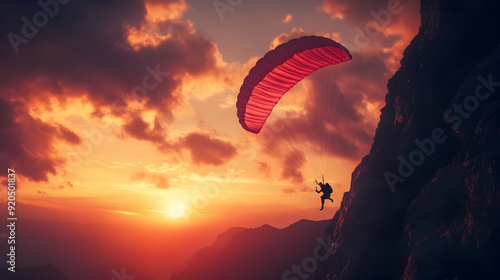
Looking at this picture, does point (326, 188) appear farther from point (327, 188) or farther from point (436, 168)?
point (436, 168)

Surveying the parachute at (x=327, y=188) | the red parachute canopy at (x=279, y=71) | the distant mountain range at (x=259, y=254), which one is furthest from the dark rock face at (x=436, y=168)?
the distant mountain range at (x=259, y=254)

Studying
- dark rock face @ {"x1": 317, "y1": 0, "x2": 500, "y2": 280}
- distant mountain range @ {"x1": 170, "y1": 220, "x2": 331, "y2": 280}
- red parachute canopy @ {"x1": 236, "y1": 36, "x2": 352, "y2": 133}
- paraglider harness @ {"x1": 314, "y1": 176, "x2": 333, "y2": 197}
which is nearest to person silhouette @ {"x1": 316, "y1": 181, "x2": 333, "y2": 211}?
paraglider harness @ {"x1": 314, "y1": 176, "x2": 333, "y2": 197}

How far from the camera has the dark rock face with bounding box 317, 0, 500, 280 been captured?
41.9 ft

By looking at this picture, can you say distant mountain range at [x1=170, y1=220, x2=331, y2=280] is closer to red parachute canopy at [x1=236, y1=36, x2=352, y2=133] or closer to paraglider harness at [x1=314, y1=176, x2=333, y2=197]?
paraglider harness at [x1=314, y1=176, x2=333, y2=197]

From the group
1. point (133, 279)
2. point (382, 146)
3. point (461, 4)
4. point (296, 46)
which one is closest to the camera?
point (296, 46)

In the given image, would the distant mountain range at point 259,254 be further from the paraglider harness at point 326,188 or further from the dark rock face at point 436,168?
the paraglider harness at point 326,188

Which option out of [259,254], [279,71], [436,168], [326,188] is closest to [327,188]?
[326,188]

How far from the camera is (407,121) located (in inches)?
830

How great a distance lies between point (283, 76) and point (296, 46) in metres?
1.97

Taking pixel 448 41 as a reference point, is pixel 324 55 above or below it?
below

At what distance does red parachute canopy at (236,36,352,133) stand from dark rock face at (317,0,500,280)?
7046 millimetres

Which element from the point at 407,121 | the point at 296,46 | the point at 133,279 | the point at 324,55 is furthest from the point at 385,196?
the point at 133,279

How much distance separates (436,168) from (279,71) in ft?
40.4

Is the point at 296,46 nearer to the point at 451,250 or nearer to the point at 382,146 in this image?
the point at 451,250
